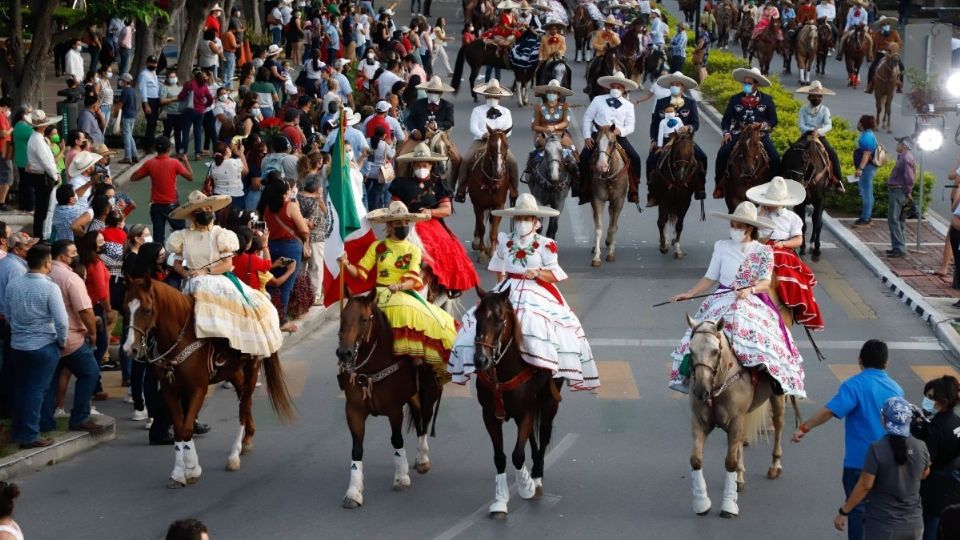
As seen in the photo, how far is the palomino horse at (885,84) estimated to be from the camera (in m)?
36.4

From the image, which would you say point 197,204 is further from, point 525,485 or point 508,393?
point 525,485

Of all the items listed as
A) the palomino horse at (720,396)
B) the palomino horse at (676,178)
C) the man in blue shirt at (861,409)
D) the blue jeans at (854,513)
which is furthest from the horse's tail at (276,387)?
the palomino horse at (676,178)

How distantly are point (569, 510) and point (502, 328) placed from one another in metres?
1.84

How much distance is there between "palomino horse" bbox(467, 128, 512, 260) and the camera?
75.8 ft

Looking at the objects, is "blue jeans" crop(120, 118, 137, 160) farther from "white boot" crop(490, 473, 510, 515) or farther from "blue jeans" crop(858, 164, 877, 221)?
"white boot" crop(490, 473, 510, 515)

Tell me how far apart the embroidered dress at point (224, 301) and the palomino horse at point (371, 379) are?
3.64ft

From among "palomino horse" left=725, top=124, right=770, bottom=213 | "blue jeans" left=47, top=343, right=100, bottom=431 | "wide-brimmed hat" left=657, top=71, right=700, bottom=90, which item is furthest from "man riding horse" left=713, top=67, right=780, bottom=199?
"blue jeans" left=47, top=343, right=100, bottom=431

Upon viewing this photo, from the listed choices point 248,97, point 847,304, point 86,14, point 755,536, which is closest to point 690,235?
point 847,304

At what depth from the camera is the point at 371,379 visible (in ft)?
44.1

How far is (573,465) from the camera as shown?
14.7 metres

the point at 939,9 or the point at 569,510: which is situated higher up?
the point at 939,9

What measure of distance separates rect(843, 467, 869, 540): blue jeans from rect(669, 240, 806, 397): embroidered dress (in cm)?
162

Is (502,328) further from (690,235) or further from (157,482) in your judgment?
(690,235)

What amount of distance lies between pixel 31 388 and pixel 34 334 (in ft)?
1.64
